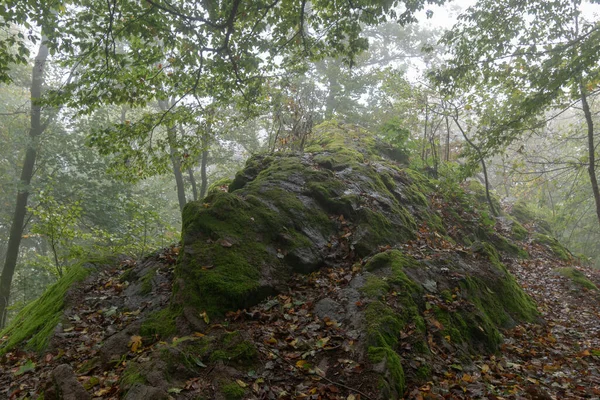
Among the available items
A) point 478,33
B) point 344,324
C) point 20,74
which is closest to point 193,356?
point 344,324

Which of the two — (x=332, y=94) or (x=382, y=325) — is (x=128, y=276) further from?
(x=332, y=94)

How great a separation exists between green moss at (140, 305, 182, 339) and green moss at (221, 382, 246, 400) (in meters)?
1.10

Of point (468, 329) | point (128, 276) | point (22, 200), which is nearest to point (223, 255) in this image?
point (128, 276)

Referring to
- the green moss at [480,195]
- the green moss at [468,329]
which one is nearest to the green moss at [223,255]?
the green moss at [468,329]

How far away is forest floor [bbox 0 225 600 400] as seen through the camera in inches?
132

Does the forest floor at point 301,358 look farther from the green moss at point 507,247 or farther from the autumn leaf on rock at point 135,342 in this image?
the green moss at point 507,247

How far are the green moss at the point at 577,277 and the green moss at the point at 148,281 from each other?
27.0 ft

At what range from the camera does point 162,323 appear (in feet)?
13.6

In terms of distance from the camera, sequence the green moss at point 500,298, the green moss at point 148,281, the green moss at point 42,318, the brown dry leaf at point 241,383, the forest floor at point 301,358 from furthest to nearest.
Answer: the green moss at point 500,298
the green moss at point 148,281
the green moss at point 42,318
the forest floor at point 301,358
the brown dry leaf at point 241,383

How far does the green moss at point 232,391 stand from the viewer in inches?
122

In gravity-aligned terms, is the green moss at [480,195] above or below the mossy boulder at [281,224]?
above

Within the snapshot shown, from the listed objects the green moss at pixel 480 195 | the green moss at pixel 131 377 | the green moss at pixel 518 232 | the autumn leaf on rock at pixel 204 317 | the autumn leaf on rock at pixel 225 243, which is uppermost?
the green moss at pixel 480 195

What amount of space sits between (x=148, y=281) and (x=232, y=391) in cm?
253

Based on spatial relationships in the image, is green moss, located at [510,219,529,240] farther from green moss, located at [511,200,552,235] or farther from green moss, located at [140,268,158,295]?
green moss, located at [140,268,158,295]
